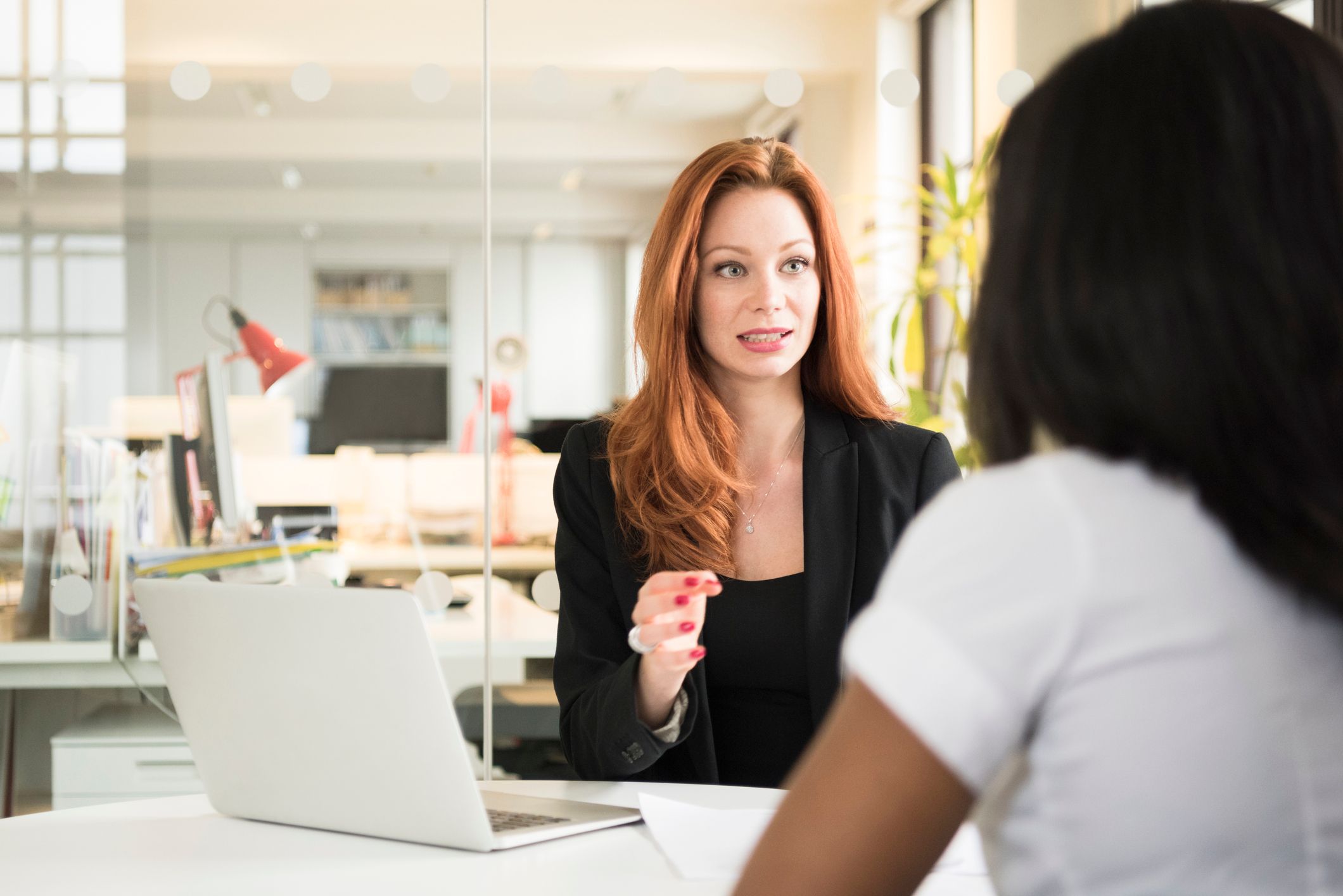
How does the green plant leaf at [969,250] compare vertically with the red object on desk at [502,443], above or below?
above

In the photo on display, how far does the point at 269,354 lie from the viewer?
272 cm

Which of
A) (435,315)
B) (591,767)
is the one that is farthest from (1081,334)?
(435,315)

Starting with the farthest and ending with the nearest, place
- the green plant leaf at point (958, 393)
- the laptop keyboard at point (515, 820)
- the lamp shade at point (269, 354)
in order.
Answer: the green plant leaf at point (958, 393) < the lamp shade at point (269, 354) < the laptop keyboard at point (515, 820)

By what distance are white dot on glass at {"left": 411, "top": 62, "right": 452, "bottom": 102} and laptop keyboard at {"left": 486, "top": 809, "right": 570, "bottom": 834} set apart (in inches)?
75.1

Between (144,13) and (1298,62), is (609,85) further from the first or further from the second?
(1298,62)

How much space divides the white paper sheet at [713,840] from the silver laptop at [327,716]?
0.15 feet

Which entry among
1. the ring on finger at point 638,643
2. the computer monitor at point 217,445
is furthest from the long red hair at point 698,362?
the computer monitor at point 217,445

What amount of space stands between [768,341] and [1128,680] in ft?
4.23

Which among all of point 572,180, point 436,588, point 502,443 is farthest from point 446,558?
point 572,180

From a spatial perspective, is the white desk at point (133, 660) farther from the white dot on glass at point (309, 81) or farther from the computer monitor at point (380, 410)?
the white dot on glass at point (309, 81)

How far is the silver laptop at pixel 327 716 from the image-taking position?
1.10 metres

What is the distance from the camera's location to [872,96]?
294cm

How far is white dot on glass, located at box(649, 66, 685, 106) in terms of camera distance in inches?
113

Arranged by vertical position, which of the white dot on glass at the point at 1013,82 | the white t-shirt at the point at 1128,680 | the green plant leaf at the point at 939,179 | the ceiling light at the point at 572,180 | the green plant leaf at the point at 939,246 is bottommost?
the white t-shirt at the point at 1128,680
